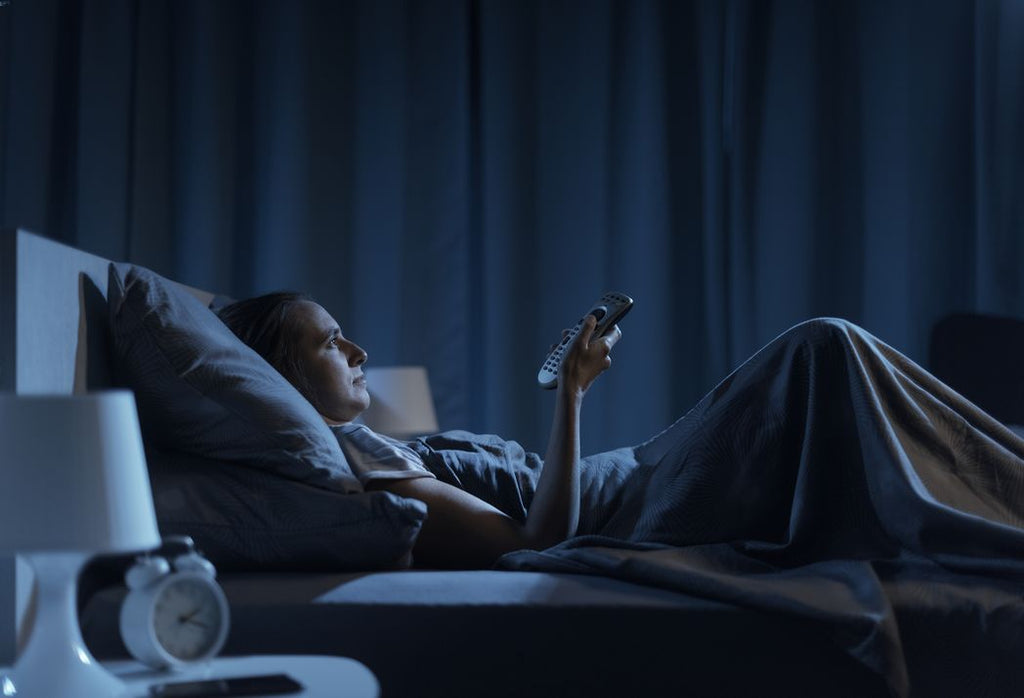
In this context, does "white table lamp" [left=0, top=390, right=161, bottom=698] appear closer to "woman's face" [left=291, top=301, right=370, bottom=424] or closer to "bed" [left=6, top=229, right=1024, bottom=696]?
"bed" [left=6, top=229, right=1024, bottom=696]

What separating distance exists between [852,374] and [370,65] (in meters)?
2.77

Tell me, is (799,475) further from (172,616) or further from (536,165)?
(536,165)

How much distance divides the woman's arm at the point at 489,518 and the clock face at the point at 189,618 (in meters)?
0.43

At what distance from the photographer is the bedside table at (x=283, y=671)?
906 millimetres

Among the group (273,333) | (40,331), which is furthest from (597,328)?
(40,331)

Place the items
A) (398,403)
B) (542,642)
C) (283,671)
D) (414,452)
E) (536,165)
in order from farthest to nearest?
(536,165), (398,403), (414,452), (542,642), (283,671)

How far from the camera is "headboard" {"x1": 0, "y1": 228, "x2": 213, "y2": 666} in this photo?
1.16 meters

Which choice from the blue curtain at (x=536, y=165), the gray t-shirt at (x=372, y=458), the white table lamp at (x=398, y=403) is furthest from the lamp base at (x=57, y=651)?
the blue curtain at (x=536, y=165)

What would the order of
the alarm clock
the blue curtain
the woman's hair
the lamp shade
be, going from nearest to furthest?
the lamp shade < the alarm clock < the woman's hair < the blue curtain

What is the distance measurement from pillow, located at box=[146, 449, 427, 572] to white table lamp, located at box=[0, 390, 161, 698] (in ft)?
1.07

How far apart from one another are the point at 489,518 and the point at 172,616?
0.57 m

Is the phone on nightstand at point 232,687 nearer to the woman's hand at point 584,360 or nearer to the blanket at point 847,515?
the blanket at point 847,515

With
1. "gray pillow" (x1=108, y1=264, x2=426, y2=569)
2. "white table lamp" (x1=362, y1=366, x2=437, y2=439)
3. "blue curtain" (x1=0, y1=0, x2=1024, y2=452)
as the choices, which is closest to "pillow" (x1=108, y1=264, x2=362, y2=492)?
"gray pillow" (x1=108, y1=264, x2=426, y2=569)

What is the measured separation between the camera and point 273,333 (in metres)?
1.82
